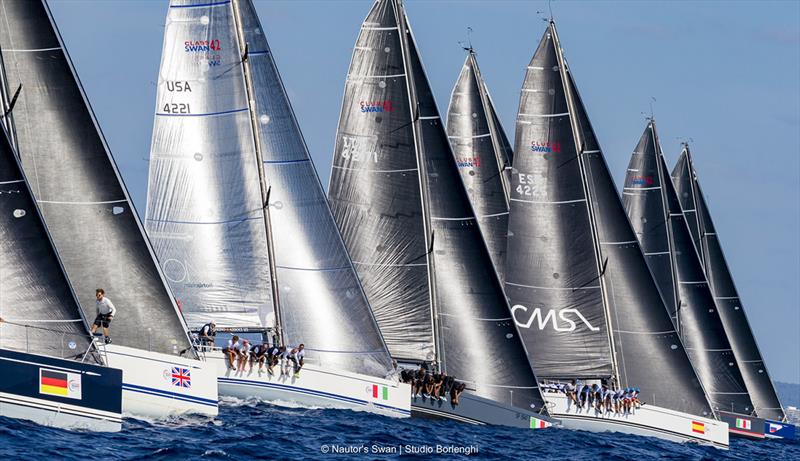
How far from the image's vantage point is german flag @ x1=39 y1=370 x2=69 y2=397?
22.7 metres

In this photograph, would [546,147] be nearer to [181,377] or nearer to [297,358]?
[297,358]

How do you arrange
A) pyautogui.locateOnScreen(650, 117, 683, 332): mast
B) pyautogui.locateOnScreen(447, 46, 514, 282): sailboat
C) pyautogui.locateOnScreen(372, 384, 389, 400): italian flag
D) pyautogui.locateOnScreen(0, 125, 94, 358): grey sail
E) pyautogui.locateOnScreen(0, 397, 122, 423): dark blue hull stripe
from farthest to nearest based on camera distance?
pyautogui.locateOnScreen(650, 117, 683, 332): mast < pyautogui.locateOnScreen(447, 46, 514, 282): sailboat < pyautogui.locateOnScreen(372, 384, 389, 400): italian flag < pyautogui.locateOnScreen(0, 125, 94, 358): grey sail < pyautogui.locateOnScreen(0, 397, 122, 423): dark blue hull stripe

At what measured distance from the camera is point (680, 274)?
49.8 m

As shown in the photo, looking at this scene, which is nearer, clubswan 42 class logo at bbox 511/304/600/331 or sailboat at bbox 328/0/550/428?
sailboat at bbox 328/0/550/428

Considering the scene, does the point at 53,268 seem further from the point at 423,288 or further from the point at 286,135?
the point at 423,288

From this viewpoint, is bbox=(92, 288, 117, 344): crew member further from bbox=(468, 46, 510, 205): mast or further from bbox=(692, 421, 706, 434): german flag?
bbox=(468, 46, 510, 205): mast

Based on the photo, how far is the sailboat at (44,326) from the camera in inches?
904

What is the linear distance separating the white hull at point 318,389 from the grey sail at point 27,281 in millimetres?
7010

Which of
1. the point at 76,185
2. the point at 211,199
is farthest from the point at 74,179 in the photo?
the point at 211,199

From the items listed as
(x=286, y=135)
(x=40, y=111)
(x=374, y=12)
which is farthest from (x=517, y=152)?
(x=40, y=111)

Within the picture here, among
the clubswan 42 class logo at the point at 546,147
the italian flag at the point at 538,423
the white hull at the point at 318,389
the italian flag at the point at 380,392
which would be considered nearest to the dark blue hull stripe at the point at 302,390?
the white hull at the point at 318,389

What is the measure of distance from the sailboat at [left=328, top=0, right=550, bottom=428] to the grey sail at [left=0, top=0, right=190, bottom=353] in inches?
374

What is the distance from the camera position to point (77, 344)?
23672 mm

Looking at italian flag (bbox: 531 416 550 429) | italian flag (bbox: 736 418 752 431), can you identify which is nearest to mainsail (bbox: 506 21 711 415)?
italian flag (bbox: 531 416 550 429)
